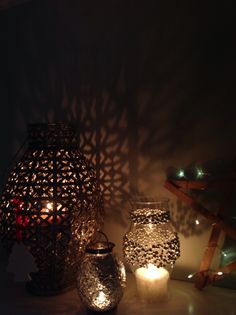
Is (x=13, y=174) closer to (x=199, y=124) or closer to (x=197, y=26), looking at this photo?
(x=199, y=124)

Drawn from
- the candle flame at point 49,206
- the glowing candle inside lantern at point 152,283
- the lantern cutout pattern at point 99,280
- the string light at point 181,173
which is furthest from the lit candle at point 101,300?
the string light at point 181,173

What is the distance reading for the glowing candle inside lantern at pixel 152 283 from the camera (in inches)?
34.9

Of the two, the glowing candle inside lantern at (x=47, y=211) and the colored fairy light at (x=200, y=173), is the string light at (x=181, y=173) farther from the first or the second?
the glowing candle inside lantern at (x=47, y=211)

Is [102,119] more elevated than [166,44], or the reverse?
[166,44]

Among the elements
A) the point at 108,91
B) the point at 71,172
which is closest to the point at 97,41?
the point at 108,91

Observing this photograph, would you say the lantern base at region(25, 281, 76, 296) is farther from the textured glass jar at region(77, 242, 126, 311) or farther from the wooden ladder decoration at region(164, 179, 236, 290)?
the wooden ladder decoration at region(164, 179, 236, 290)

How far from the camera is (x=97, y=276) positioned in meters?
0.81

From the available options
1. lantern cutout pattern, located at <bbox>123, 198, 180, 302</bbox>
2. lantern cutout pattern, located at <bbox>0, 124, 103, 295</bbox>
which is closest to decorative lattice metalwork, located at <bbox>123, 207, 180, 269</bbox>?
lantern cutout pattern, located at <bbox>123, 198, 180, 302</bbox>

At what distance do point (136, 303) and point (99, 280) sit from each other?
0.43 ft

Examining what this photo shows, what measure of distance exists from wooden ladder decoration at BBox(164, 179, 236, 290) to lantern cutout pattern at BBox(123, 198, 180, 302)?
0.07 metres

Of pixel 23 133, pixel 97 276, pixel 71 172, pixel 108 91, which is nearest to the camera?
pixel 97 276

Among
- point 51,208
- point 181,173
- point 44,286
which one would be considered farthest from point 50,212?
point 181,173

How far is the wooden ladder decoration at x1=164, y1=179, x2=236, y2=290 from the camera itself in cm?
90

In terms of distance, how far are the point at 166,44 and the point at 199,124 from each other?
23cm
